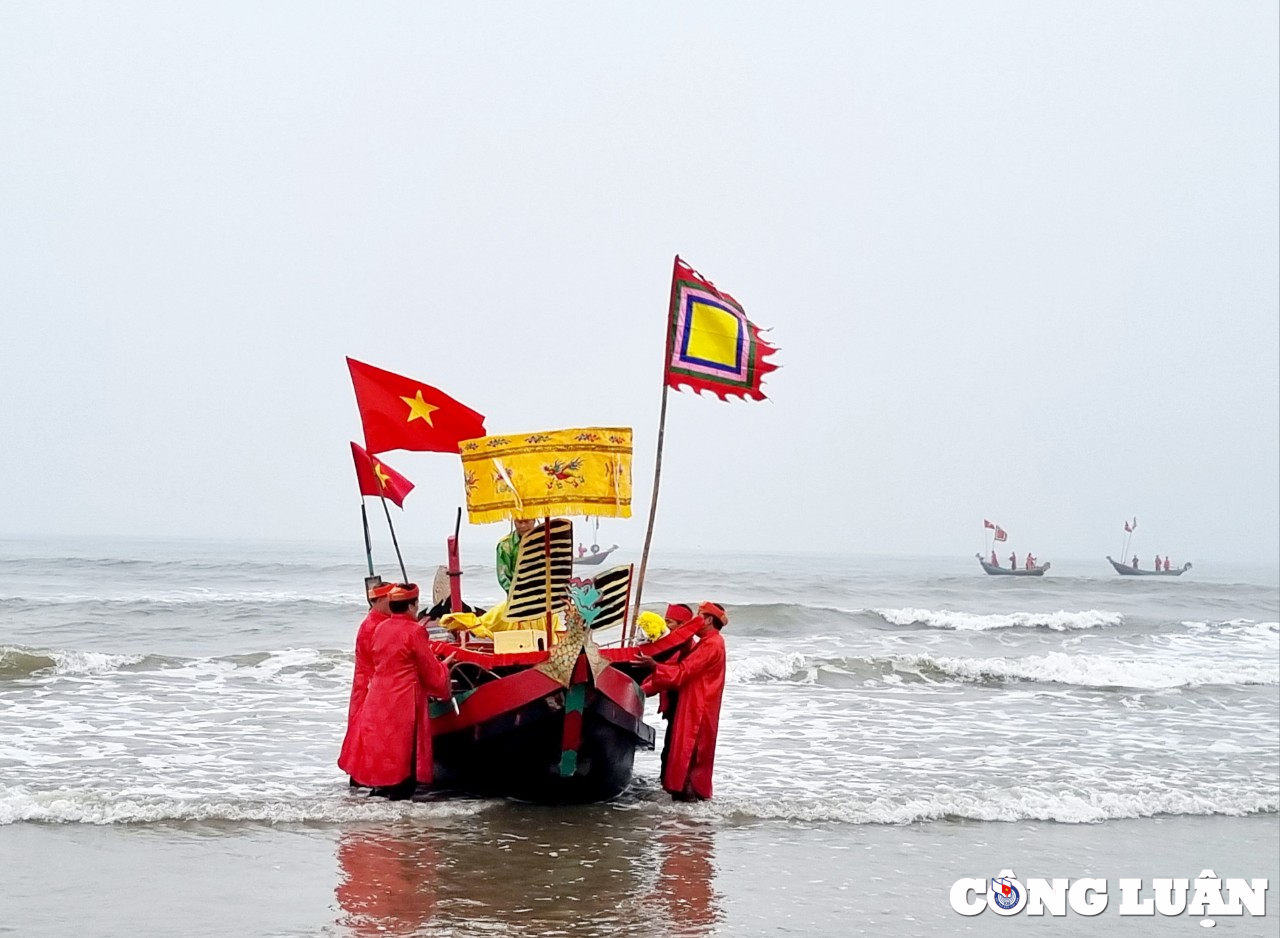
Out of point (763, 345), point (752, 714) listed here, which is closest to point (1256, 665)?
point (752, 714)

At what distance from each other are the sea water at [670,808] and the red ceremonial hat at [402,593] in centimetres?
144

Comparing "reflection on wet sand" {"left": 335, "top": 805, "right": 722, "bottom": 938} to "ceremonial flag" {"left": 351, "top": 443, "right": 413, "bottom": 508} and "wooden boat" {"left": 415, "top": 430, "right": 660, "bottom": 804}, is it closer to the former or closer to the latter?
"wooden boat" {"left": 415, "top": 430, "right": 660, "bottom": 804}

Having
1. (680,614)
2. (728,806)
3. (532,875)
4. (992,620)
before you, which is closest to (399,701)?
(532,875)

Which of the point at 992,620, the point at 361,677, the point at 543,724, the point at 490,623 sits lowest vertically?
the point at 992,620

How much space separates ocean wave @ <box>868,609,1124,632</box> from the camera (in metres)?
29.9

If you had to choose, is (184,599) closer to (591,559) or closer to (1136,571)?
(591,559)

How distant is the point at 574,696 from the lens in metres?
8.41

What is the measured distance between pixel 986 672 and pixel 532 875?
13.9 m

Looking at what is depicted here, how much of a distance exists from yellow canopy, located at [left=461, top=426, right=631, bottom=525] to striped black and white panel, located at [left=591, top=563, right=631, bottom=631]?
66cm

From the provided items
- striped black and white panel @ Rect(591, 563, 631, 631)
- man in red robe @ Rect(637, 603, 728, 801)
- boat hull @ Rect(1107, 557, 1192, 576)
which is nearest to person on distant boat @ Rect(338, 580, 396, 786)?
striped black and white panel @ Rect(591, 563, 631, 631)

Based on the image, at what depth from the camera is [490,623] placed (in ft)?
30.1

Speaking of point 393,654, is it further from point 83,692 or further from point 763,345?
point 83,692

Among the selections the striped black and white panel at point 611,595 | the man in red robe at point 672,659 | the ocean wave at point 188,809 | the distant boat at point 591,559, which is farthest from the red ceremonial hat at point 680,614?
the distant boat at point 591,559

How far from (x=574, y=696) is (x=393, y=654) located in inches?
47.5
